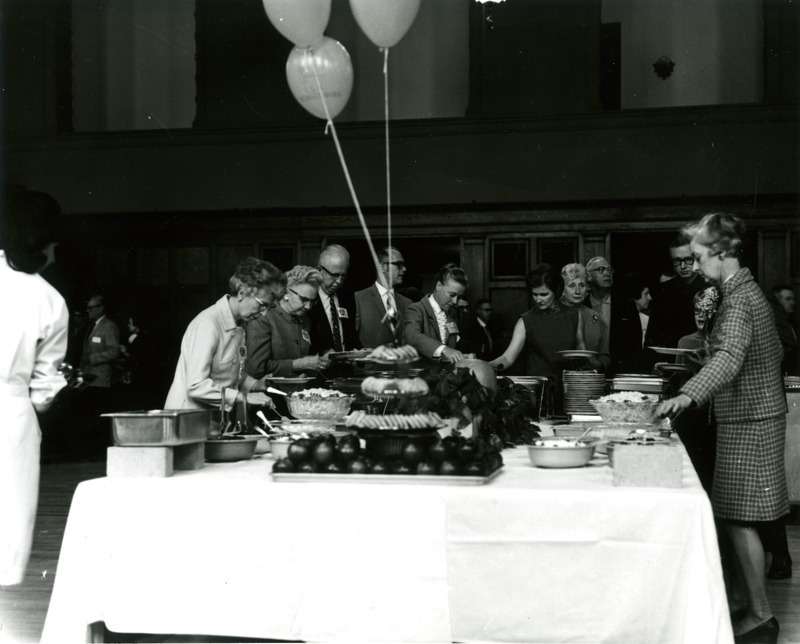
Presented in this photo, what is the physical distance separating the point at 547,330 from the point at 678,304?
67cm

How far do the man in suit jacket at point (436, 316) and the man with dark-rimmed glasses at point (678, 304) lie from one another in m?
1.01

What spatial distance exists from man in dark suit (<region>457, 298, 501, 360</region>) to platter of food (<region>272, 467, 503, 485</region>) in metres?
5.30

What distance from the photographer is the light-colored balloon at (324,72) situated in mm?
5176

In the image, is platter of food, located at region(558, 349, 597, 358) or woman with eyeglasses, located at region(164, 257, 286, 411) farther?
platter of food, located at region(558, 349, 597, 358)

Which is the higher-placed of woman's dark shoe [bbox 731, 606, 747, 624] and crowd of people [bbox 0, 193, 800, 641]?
crowd of people [bbox 0, 193, 800, 641]

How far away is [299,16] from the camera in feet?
14.9

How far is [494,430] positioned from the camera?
3.28m

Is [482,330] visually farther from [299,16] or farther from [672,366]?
[672,366]

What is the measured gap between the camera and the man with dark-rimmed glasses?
4.81 meters

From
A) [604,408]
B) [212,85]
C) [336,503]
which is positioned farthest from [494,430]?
[212,85]

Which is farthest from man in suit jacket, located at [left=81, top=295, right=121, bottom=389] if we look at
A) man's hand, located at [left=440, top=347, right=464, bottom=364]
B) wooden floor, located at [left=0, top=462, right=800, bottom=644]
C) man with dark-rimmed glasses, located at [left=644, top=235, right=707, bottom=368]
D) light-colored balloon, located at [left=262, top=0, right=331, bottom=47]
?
man with dark-rimmed glasses, located at [left=644, top=235, right=707, bottom=368]

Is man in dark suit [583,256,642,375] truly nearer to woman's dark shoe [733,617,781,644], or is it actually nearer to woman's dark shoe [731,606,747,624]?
woman's dark shoe [731,606,747,624]

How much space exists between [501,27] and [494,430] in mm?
7007

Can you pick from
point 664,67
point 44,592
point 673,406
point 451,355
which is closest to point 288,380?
point 451,355
